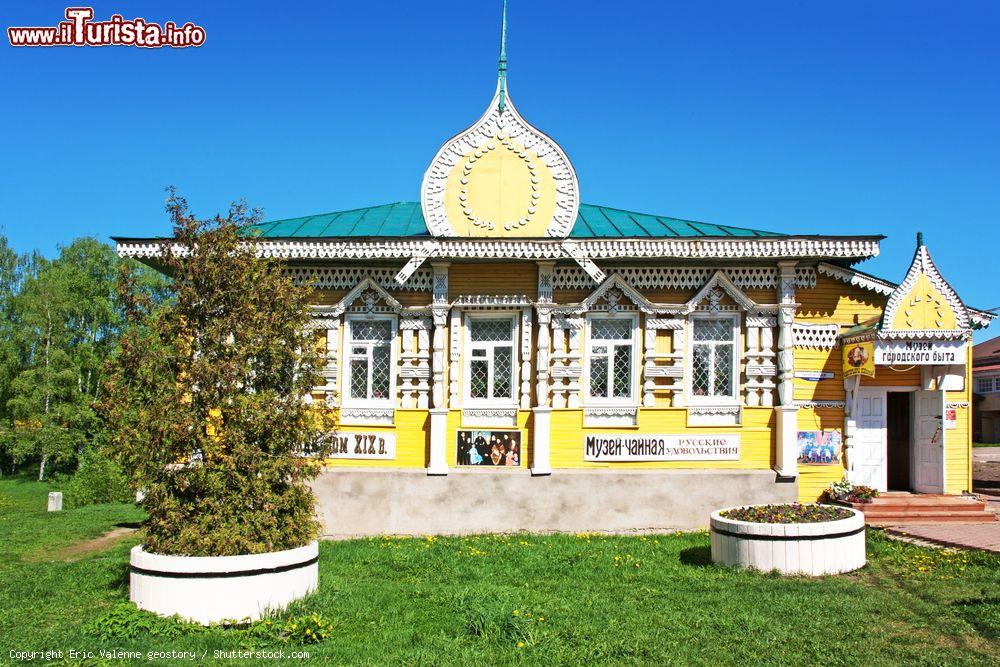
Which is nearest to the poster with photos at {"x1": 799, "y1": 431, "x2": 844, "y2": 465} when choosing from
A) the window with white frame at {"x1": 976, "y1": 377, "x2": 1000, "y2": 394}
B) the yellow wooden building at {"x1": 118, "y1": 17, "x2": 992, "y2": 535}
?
the yellow wooden building at {"x1": 118, "y1": 17, "x2": 992, "y2": 535}

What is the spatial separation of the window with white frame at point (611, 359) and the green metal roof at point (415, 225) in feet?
4.94

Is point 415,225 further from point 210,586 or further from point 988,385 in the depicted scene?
point 988,385

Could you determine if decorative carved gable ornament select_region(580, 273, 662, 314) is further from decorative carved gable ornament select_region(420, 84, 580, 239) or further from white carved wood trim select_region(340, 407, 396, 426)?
white carved wood trim select_region(340, 407, 396, 426)

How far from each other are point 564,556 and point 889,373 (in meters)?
7.10

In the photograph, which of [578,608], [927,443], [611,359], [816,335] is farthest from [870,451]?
[578,608]

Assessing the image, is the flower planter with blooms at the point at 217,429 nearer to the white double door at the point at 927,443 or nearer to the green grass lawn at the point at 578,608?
the green grass lawn at the point at 578,608

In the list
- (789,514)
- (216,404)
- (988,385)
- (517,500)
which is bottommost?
(517,500)

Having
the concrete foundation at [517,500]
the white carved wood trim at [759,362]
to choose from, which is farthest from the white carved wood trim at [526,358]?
the white carved wood trim at [759,362]

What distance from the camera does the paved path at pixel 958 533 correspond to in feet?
35.6

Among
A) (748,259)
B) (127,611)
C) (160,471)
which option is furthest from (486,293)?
(127,611)

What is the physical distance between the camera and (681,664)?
21.6ft

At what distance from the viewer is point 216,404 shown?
838cm

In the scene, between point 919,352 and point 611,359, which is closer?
point 919,352

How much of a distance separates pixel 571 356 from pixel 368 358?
3.38 m
